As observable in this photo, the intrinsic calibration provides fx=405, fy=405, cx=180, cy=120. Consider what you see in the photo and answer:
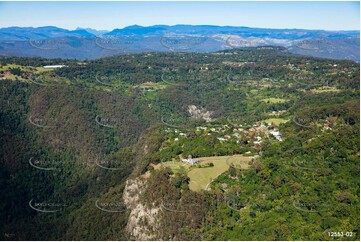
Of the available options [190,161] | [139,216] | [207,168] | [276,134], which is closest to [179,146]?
[190,161]

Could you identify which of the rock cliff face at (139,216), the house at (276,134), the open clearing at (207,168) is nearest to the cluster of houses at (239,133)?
the house at (276,134)

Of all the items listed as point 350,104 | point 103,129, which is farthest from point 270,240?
point 103,129

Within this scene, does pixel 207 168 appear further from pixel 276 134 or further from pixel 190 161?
pixel 276 134

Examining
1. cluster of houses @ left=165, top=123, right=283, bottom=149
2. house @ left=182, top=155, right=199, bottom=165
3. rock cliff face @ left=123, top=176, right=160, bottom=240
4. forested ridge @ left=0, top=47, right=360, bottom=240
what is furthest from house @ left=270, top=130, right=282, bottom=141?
rock cliff face @ left=123, top=176, right=160, bottom=240

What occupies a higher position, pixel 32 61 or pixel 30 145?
pixel 32 61

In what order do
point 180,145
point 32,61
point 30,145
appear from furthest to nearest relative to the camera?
point 32,61
point 30,145
point 180,145

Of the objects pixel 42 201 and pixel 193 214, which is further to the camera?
pixel 42 201

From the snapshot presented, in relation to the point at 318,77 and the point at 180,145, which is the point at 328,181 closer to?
the point at 180,145

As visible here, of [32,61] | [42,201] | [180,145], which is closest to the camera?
[180,145]

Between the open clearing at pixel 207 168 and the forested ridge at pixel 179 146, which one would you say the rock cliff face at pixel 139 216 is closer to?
the forested ridge at pixel 179 146
